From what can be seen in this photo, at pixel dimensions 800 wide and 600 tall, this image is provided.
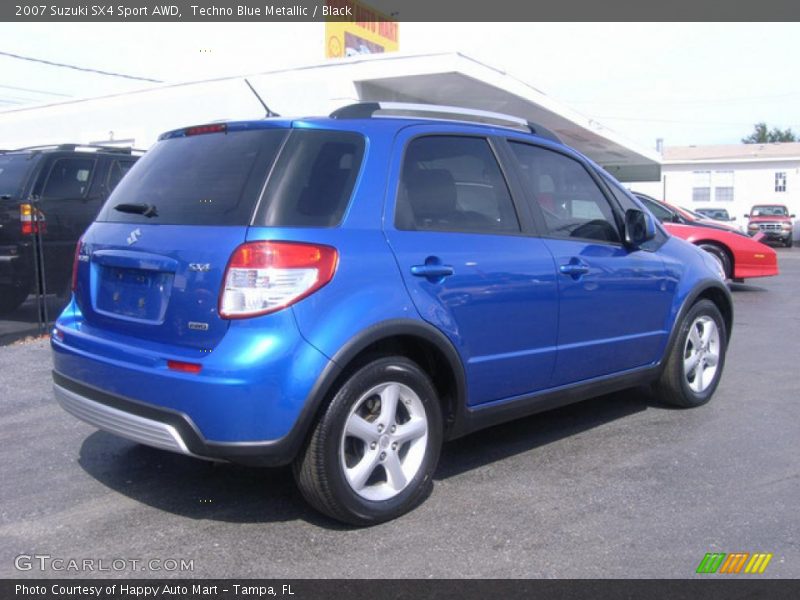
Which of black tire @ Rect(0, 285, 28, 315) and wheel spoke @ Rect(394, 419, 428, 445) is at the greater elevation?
black tire @ Rect(0, 285, 28, 315)

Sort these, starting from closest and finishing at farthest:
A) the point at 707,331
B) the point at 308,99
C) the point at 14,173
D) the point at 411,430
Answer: the point at 411,430 < the point at 707,331 < the point at 14,173 < the point at 308,99

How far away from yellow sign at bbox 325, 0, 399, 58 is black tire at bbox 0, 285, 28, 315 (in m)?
9.30

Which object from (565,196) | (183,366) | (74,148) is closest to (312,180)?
(183,366)

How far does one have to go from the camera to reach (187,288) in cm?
336

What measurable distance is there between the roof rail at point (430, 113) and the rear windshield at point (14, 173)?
238 inches


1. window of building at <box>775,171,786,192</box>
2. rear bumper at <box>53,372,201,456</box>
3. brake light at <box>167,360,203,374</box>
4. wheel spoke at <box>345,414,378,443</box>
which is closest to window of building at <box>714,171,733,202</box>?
window of building at <box>775,171,786,192</box>

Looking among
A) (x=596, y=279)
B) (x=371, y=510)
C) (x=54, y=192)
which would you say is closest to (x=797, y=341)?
(x=596, y=279)

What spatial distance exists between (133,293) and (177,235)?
361 millimetres

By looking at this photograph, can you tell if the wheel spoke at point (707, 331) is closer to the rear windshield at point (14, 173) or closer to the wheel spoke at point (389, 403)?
the wheel spoke at point (389, 403)

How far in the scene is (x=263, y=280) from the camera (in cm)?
326

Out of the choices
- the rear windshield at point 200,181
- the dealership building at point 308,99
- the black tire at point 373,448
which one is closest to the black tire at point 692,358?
the black tire at point 373,448

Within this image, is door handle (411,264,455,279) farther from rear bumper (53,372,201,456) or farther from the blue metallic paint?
rear bumper (53,372,201,456)

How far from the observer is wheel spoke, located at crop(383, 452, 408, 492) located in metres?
3.69

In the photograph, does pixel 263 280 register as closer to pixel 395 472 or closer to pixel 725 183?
pixel 395 472
